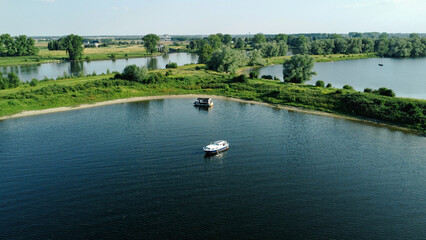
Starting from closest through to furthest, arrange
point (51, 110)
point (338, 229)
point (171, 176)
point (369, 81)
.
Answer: point (338, 229), point (171, 176), point (51, 110), point (369, 81)

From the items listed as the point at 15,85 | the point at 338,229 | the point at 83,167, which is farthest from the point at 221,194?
the point at 15,85

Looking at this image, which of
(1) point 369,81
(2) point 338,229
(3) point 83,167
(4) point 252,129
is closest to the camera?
(2) point 338,229

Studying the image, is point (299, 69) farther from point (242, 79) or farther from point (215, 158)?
point (215, 158)

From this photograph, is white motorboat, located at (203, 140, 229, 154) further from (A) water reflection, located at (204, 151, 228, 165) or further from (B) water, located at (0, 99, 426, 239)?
(B) water, located at (0, 99, 426, 239)

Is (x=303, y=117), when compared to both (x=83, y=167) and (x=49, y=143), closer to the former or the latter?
(x=83, y=167)

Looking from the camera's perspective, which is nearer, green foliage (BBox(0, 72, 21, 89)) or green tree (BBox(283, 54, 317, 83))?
green foliage (BBox(0, 72, 21, 89))

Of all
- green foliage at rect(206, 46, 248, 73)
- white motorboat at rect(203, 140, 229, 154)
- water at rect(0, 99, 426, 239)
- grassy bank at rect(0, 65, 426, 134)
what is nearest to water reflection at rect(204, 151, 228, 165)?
water at rect(0, 99, 426, 239)
